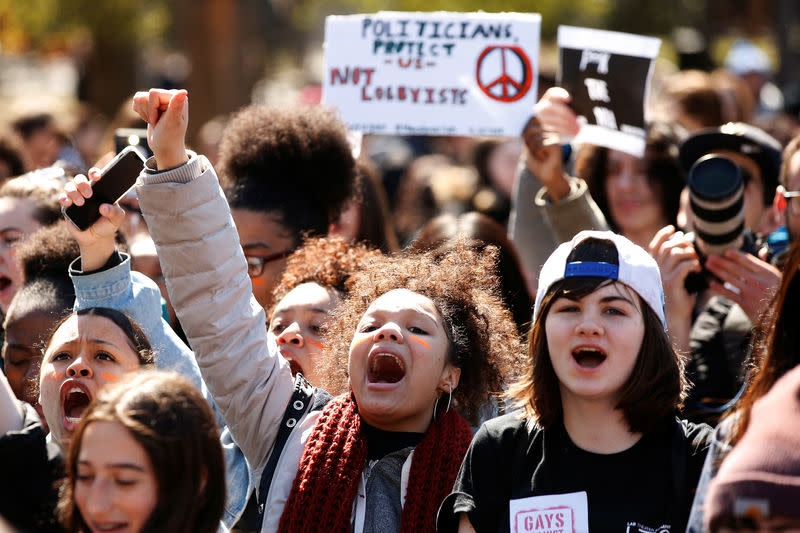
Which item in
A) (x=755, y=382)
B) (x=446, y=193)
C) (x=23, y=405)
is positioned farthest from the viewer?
(x=446, y=193)

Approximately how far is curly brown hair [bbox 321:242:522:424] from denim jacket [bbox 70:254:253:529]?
40 cm

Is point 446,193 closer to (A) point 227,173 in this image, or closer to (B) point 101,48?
(A) point 227,173

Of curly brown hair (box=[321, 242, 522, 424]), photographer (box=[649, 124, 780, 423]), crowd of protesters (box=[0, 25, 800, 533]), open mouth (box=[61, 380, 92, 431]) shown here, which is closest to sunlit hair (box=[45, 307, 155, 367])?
crowd of protesters (box=[0, 25, 800, 533])

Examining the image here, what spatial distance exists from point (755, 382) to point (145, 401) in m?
1.31

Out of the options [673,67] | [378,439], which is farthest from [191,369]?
[673,67]

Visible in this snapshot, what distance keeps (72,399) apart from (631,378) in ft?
4.95

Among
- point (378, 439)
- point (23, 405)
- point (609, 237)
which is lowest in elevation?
point (378, 439)

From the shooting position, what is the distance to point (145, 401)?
255 centimetres

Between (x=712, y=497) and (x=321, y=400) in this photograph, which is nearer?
(x=712, y=497)

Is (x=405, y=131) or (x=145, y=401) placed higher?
(x=405, y=131)

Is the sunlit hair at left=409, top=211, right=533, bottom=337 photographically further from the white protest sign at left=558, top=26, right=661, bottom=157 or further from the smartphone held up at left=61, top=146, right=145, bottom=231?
the smartphone held up at left=61, top=146, right=145, bottom=231

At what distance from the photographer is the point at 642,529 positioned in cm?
274

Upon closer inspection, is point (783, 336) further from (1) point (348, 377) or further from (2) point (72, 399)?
(2) point (72, 399)

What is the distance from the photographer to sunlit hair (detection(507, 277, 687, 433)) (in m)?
2.93
